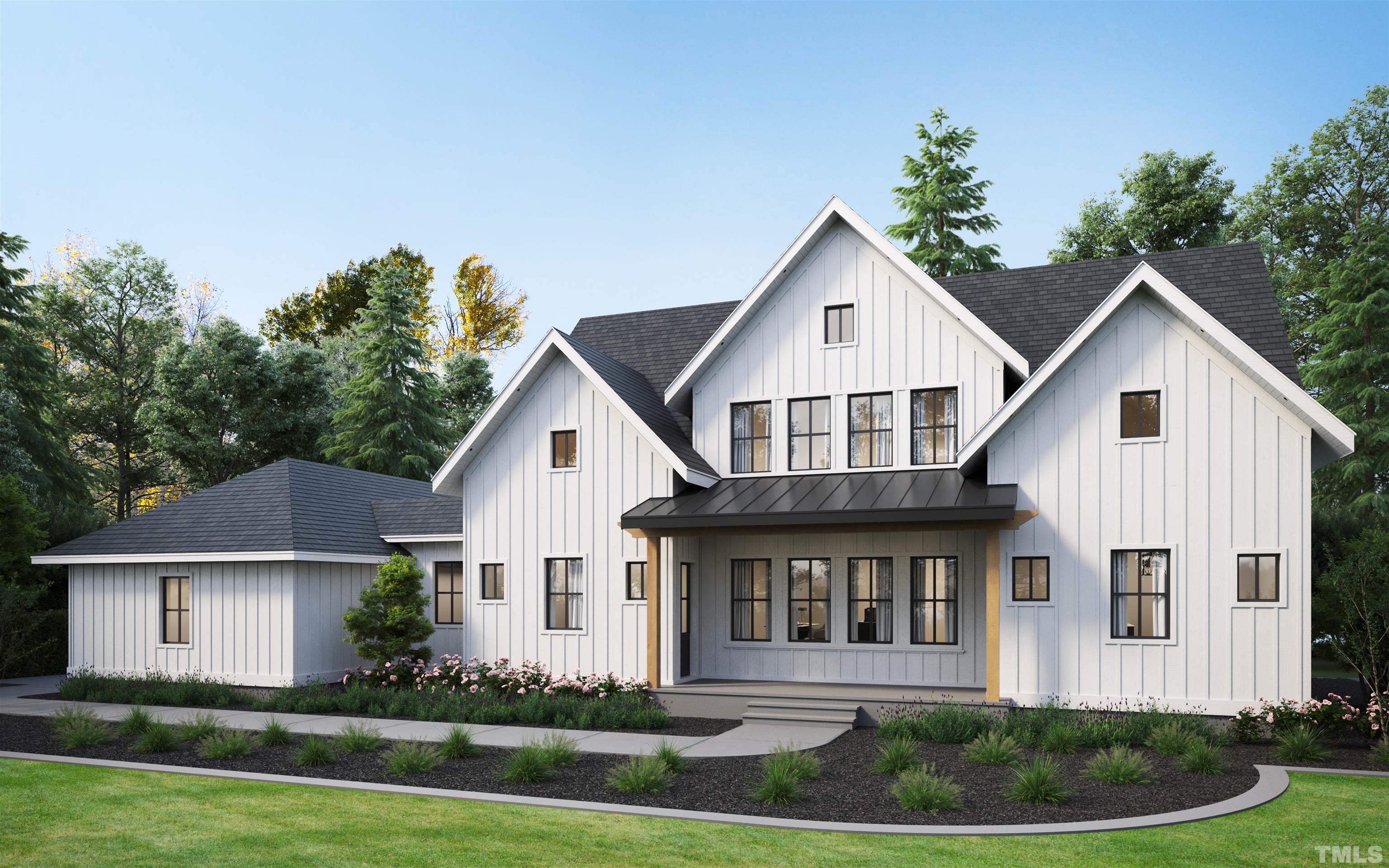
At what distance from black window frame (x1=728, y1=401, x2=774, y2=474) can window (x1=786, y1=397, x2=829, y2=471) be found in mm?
424

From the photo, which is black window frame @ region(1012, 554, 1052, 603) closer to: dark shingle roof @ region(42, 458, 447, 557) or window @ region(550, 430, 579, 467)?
window @ region(550, 430, 579, 467)

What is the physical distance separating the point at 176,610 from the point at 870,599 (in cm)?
1430

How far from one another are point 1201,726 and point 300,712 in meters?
14.1

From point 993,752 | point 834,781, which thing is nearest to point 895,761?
point 834,781

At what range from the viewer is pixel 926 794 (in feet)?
31.7

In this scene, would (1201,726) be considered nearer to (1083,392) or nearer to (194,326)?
(1083,392)

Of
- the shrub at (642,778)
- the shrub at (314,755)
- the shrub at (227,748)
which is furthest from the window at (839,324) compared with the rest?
the shrub at (227,748)

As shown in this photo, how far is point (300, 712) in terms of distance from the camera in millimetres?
16984

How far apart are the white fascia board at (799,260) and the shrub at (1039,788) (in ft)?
27.8

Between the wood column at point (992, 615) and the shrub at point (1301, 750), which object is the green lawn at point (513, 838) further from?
the wood column at point (992, 615)

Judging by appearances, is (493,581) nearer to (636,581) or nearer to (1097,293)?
(636,581)

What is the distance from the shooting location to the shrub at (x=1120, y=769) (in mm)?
10805

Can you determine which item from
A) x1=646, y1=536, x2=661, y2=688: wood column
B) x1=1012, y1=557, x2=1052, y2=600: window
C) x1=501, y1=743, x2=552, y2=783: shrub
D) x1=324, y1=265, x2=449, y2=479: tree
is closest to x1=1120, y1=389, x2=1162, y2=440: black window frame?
x1=1012, y1=557, x2=1052, y2=600: window

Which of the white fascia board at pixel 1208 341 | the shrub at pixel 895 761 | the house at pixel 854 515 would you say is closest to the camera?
the shrub at pixel 895 761
